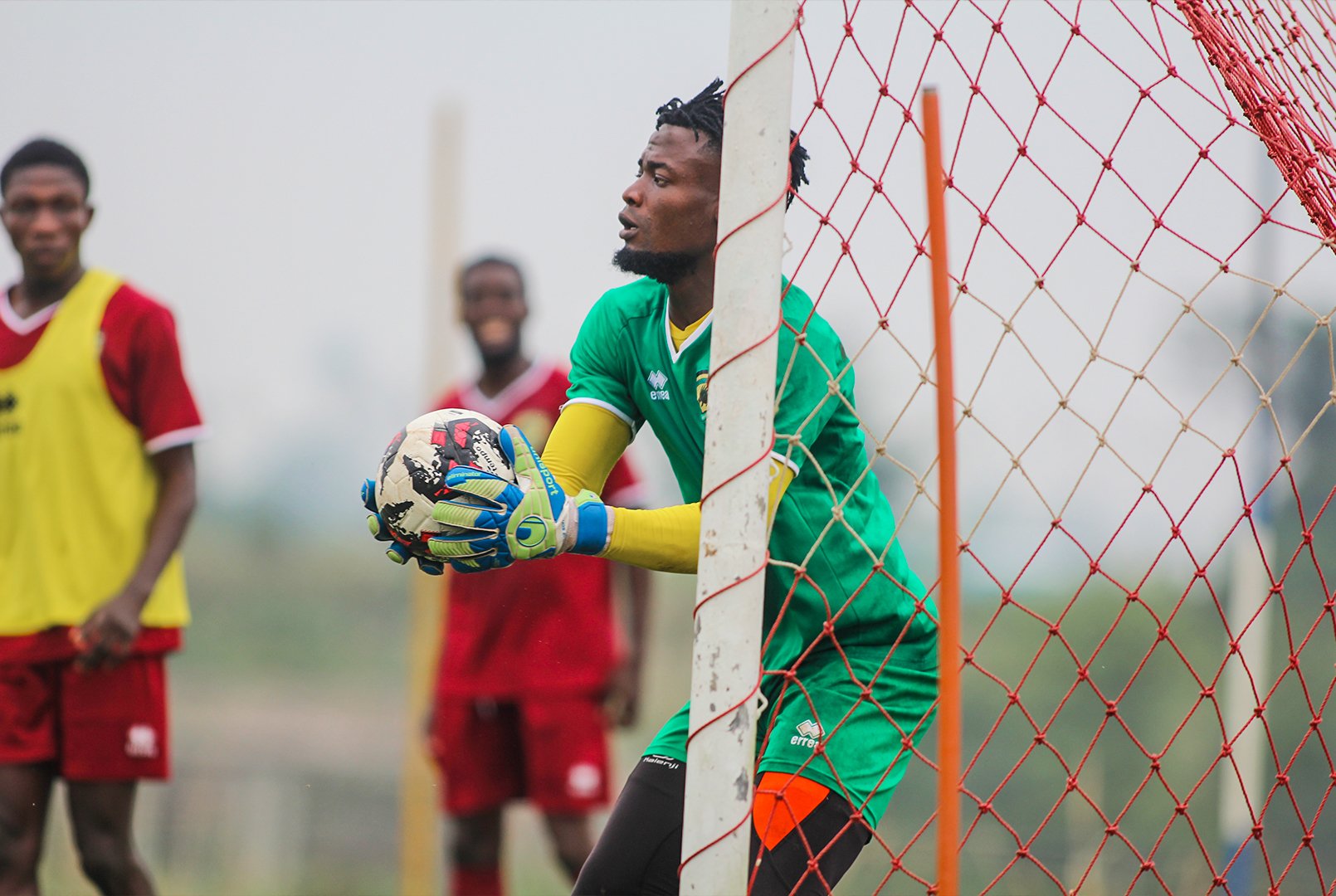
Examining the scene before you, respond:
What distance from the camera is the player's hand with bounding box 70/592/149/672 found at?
4113 mm

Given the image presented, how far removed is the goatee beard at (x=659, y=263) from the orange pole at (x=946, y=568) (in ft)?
1.90

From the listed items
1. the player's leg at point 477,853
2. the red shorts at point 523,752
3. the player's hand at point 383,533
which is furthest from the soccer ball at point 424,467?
the player's leg at point 477,853

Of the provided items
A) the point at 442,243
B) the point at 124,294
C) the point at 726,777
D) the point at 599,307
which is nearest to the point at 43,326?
the point at 124,294

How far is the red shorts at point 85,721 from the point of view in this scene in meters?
4.12

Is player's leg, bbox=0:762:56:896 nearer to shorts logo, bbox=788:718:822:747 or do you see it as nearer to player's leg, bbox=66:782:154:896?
player's leg, bbox=66:782:154:896

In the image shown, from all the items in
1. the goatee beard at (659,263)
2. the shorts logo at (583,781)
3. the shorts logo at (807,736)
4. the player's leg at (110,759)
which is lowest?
the shorts logo at (583,781)

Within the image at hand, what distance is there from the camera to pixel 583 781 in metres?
4.75

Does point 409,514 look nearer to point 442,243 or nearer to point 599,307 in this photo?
point 599,307

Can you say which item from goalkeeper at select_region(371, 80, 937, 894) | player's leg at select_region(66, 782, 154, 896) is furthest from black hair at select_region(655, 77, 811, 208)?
player's leg at select_region(66, 782, 154, 896)

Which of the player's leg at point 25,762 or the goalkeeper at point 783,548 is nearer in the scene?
the goalkeeper at point 783,548

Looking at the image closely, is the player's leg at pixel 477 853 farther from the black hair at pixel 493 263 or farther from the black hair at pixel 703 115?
the black hair at pixel 703 115

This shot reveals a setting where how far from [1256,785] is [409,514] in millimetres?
5952

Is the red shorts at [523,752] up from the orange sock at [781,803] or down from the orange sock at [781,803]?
down

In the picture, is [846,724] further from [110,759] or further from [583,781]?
[110,759]
